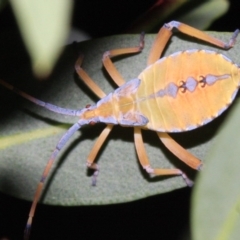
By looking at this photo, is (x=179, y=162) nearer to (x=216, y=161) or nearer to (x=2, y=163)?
(x=2, y=163)

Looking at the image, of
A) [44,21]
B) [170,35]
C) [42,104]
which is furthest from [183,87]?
[44,21]

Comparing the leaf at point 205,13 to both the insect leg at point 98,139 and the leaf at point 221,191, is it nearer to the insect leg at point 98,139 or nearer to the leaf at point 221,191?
the insect leg at point 98,139

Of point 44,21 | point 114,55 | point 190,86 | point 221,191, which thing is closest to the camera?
point 44,21

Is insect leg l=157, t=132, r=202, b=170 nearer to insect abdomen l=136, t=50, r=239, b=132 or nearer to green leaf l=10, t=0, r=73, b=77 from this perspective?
insect abdomen l=136, t=50, r=239, b=132

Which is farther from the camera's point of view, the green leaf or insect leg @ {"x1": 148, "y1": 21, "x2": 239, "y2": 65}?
insect leg @ {"x1": 148, "y1": 21, "x2": 239, "y2": 65}

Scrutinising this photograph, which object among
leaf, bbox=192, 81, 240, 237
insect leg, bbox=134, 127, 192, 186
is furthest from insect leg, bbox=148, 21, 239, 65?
leaf, bbox=192, 81, 240, 237

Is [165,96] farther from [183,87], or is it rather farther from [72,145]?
[72,145]
